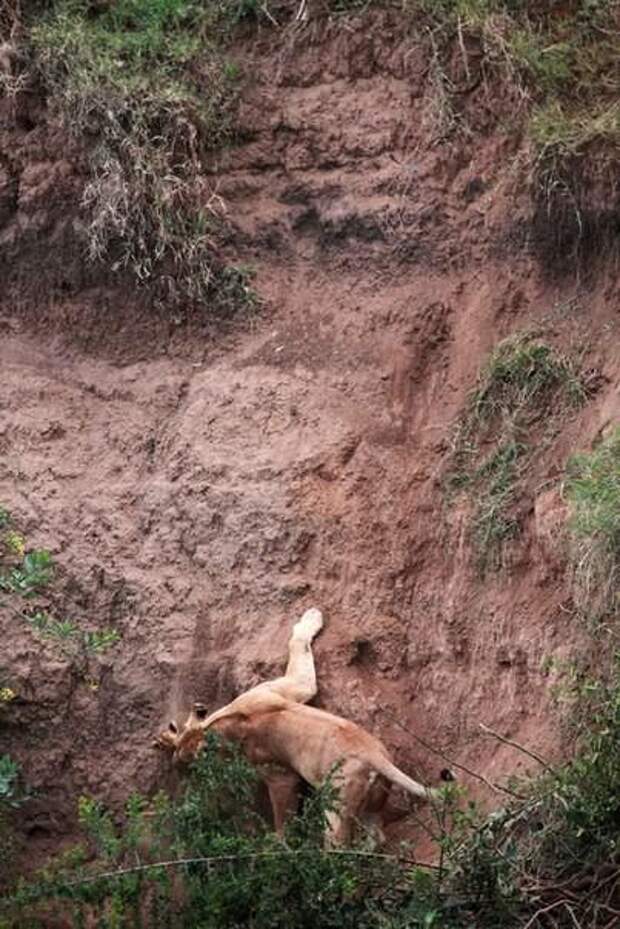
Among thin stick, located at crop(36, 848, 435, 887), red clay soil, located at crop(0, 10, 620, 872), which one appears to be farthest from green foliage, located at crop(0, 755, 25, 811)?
thin stick, located at crop(36, 848, 435, 887)

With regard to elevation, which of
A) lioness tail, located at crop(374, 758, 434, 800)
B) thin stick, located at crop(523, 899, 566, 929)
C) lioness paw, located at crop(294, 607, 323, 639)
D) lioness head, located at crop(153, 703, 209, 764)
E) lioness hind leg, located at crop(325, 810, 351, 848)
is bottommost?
lioness head, located at crop(153, 703, 209, 764)

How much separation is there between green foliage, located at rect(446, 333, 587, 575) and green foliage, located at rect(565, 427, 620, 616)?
544 millimetres

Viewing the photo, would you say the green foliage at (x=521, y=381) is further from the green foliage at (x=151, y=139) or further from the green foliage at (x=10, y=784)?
the green foliage at (x=10, y=784)

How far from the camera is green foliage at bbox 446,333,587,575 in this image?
10.2 meters

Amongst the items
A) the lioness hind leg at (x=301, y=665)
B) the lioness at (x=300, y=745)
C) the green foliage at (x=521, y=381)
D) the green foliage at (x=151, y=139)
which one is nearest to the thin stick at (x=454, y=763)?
the lioness at (x=300, y=745)

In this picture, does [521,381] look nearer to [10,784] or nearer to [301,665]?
[301,665]

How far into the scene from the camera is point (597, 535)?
9.41 metres

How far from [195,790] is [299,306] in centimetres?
300

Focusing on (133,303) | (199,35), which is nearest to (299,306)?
(133,303)

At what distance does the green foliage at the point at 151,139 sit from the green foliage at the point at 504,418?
143 cm

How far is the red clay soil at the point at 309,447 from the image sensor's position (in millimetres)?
10000

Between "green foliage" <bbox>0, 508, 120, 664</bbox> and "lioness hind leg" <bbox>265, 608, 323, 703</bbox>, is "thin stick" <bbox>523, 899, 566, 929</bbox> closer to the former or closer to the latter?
"lioness hind leg" <bbox>265, 608, 323, 703</bbox>

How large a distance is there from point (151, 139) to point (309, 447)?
1807 mm

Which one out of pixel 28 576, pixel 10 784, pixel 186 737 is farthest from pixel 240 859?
→ pixel 28 576
